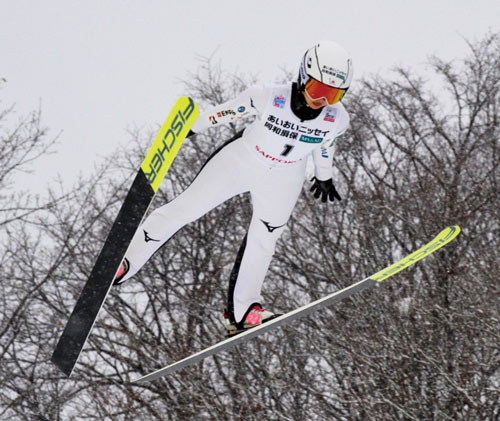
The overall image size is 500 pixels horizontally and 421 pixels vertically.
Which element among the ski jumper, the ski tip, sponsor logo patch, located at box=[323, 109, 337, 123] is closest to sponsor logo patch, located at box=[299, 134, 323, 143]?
the ski jumper

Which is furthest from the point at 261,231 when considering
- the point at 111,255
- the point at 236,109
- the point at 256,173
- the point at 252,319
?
the point at 111,255

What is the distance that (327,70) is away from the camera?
419cm

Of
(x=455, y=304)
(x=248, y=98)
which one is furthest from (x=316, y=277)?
(x=248, y=98)

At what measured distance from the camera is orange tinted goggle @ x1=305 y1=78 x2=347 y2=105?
4.23 meters

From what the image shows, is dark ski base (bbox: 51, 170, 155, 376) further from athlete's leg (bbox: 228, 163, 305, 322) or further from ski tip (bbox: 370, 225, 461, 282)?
ski tip (bbox: 370, 225, 461, 282)

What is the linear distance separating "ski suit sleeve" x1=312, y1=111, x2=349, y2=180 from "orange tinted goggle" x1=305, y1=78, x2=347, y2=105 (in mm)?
301

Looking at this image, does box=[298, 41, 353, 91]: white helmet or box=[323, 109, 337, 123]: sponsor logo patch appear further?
box=[323, 109, 337, 123]: sponsor logo patch

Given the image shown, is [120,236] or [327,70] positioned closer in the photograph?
[327,70]

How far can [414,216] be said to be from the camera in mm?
15695

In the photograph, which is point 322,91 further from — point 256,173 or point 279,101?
point 256,173

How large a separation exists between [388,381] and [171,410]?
3.76 metres

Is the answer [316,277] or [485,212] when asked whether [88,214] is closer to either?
[316,277]

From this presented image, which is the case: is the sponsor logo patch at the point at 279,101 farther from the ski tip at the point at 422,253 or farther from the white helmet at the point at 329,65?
the ski tip at the point at 422,253

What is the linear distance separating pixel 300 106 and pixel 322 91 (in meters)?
0.19
